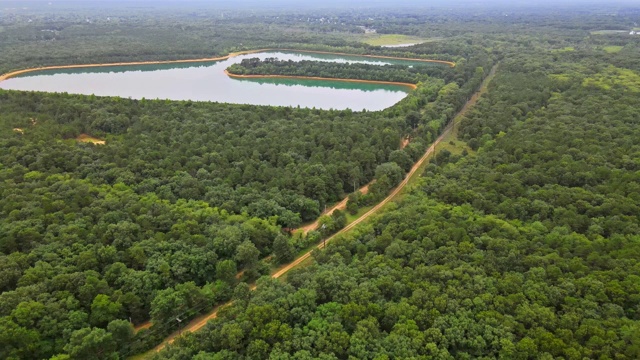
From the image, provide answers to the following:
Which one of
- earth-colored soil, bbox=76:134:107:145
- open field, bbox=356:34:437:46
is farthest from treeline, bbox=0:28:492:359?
open field, bbox=356:34:437:46

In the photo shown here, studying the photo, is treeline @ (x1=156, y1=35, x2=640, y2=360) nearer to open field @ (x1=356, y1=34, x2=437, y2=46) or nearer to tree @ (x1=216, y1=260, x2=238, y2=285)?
tree @ (x1=216, y1=260, x2=238, y2=285)

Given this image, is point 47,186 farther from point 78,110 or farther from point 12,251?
point 78,110

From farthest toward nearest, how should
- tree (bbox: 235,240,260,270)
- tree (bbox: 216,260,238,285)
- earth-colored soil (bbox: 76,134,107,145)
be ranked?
earth-colored soil (bbox: 76,134,107,145), tree (bbox: 235,240,260,270), tree (bbox: 216,260,238,285)

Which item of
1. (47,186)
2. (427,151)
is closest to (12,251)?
(47,186)

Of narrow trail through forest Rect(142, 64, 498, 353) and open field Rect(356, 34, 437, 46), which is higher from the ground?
open field Rect(356, 34, 437, 46)

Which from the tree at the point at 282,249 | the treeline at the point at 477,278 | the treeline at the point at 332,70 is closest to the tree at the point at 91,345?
the treeline at the point at 477,278

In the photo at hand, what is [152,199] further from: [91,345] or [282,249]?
[91,345]
